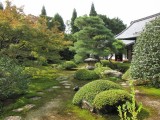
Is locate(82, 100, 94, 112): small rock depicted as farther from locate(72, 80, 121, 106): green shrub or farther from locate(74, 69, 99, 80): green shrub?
locate(74, 69, 99, 80): green shrub

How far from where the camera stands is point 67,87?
14.1m

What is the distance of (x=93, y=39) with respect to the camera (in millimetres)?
23125

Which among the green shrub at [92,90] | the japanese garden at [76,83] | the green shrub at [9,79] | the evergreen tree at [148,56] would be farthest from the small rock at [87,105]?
the evergreen tree at [148,56]

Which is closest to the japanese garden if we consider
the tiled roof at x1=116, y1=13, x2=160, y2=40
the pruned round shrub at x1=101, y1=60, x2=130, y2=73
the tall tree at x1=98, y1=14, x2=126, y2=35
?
the pruned round shrub at x1=101, y1=60, x2=130, y2=73

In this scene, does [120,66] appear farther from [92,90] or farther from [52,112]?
[52,112]

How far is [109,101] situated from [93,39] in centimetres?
1490

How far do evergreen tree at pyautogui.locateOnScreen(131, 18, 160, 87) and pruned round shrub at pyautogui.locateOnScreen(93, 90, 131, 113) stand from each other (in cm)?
484

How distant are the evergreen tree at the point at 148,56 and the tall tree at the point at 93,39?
836cm

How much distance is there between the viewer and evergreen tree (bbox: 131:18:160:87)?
13.0m

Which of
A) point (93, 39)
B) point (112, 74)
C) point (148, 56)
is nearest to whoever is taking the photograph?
point (148, 56)

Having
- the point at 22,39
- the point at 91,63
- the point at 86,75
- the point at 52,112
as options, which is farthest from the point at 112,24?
the point at 52,112

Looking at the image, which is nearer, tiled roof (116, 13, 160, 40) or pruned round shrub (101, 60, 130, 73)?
pruned round shrub (101, 60, 130, 73)

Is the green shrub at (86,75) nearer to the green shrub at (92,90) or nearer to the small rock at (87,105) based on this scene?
the green shrub at (92,90)

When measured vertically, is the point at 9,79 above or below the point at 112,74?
above
